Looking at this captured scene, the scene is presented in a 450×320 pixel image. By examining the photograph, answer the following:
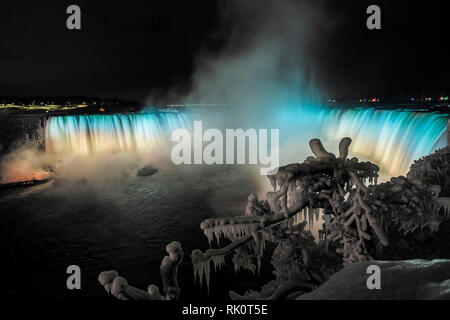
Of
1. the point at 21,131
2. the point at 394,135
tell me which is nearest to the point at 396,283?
the point at 394,135

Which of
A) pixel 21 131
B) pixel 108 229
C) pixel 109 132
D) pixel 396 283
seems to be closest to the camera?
pixel 396 283

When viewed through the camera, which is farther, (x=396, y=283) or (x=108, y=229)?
(x=108, y=229)

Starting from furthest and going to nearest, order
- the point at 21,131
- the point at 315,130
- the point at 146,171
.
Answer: the point at 315,130 → the point at 146,171 → the point at 21,131

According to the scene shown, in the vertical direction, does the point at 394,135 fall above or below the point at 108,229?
above

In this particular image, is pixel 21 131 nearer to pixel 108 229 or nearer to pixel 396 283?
pixel 108 229

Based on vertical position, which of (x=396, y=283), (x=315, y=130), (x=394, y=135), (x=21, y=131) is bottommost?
(x=396, y=283)

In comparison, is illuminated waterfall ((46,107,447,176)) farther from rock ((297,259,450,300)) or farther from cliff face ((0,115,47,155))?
rock ((297,259,450,300))

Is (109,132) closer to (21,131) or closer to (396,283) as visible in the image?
(21,131)

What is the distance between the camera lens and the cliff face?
22.5 meters

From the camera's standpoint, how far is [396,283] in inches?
95.0

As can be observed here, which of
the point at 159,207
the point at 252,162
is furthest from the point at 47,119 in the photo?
the point at 252,162

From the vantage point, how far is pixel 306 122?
1479 inches

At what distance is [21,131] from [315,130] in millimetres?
31317

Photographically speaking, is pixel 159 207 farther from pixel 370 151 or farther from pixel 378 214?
pixel 370 151
